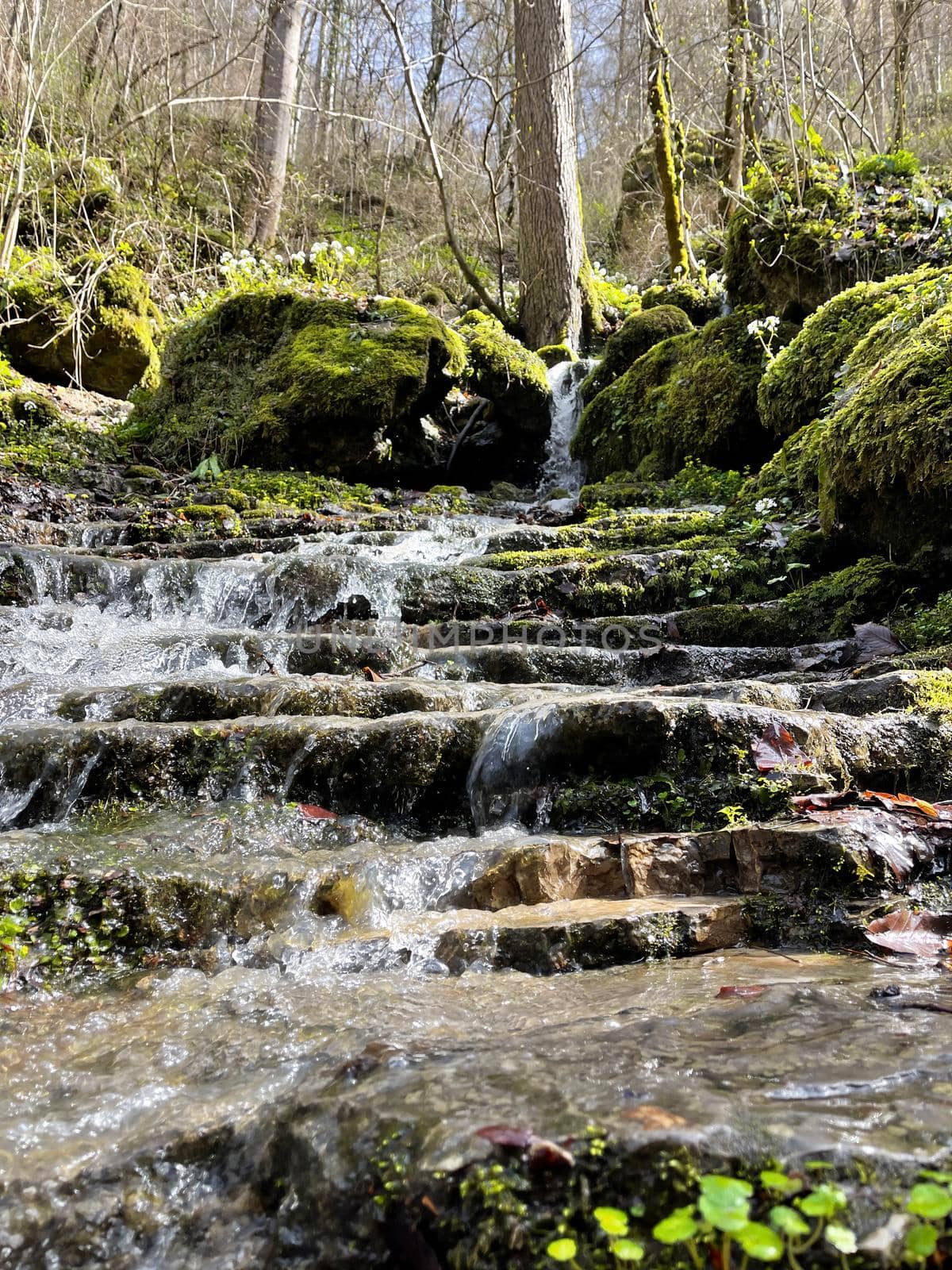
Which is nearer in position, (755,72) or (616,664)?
(616,664)

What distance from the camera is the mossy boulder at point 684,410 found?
8312 millimetres

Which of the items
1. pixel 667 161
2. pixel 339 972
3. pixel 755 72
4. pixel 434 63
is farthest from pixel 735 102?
pixel 339 972

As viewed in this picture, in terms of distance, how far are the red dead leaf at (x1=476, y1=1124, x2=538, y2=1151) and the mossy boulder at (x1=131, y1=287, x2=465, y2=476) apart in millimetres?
8949

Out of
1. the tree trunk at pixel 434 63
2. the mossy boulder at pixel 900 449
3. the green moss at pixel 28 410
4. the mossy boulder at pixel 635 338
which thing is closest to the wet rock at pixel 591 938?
the mossy boulder at pixel 900 449

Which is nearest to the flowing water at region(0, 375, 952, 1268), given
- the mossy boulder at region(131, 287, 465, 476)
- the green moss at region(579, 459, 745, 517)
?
the green moss at region(579, 459, 745, 517)

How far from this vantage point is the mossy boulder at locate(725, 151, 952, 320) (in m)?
7.48

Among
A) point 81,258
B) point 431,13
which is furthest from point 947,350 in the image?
point 431,13

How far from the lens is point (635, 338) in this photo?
1048cm

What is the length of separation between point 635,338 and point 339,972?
32.8 ft

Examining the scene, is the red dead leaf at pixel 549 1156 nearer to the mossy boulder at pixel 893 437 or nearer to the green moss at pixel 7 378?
the mossy boulder at pixel 893 437

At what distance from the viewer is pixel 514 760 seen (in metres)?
2.98

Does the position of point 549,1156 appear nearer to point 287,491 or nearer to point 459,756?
point 459,756

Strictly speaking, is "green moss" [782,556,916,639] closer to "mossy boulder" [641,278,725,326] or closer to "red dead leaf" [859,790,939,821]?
"red dead leaf" [859,790,939,821]

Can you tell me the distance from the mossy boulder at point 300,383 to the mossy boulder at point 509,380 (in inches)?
11.6
